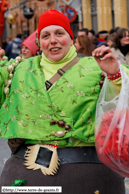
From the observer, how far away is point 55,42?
2.04m

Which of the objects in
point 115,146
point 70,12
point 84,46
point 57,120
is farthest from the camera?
point 70,12

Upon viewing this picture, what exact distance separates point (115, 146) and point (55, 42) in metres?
0.89

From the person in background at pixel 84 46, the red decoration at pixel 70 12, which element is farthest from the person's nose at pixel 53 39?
the red decoration at pixel 70 12

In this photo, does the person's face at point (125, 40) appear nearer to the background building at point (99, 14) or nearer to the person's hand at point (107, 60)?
the person's hand at point (107, 60)

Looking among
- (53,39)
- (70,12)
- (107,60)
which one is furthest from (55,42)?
(70,12)

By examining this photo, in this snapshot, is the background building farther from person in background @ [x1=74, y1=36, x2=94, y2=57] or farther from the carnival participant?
the carnival participant

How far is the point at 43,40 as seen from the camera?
6.83 feet

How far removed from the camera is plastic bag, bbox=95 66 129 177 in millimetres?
1534

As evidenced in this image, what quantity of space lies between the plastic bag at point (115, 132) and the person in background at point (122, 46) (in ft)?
10.8

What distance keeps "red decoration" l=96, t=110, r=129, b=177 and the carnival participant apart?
253mm

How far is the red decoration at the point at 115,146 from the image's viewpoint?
1.52m

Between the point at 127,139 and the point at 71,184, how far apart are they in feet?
1.75

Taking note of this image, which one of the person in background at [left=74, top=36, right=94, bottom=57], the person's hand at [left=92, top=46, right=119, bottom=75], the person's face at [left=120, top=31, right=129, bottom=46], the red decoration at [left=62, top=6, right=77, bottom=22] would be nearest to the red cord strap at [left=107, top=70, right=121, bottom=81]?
the person's hand at [left=92, top=46, right=119, bottom=75]

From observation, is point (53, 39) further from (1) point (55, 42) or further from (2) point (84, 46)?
(2) point (84, 46)
